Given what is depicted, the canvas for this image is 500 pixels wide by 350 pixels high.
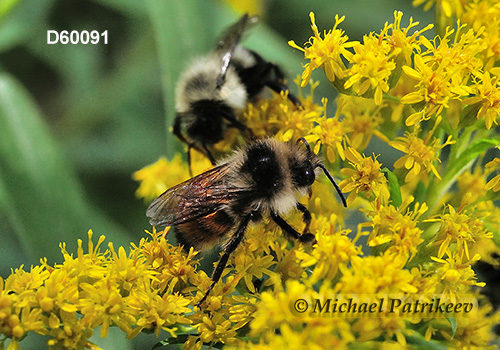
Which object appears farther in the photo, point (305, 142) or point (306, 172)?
point (305, 142)

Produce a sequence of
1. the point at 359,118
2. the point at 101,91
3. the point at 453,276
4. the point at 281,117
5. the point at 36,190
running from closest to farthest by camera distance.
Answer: the point at 453,276 → the point at 359,118 → the point at 281,117 → the point at 36,190 → the point at 101,91

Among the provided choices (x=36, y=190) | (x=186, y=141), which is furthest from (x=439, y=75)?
(x=36, y=190)

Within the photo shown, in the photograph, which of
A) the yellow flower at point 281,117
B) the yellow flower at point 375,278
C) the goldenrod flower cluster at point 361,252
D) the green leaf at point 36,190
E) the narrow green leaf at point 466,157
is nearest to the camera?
the yellow flower at point 375,278

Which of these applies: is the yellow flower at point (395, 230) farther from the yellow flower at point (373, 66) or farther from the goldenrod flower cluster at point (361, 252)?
the yellow flower at point (373, 66)

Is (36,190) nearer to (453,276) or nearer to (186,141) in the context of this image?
(186,141)

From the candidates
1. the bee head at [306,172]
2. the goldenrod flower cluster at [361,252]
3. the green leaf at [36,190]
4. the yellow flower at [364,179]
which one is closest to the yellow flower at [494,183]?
the goldenrod flower cluster at [361,252]

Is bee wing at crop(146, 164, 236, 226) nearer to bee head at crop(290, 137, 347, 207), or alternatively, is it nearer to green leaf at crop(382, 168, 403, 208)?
bee head at crop(290, 137, 347, 207)

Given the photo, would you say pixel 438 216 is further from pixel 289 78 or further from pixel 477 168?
pixel 289 78

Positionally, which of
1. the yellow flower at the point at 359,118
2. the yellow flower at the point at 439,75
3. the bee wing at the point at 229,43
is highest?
the bee wing at the point at 229,43
